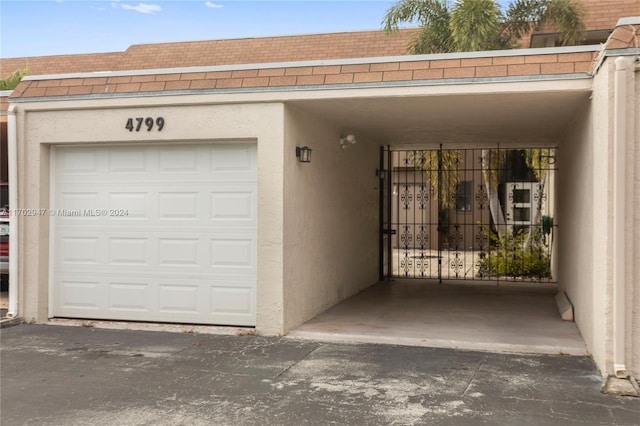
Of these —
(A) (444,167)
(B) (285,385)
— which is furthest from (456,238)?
(B) (285,385)

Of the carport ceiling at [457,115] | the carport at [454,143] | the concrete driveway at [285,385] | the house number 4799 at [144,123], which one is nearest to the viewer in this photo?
the concrete driveway at [285,385]

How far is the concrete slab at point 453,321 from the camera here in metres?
6.39

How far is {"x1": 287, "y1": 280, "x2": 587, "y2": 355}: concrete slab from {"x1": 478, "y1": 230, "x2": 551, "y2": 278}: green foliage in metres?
2.52

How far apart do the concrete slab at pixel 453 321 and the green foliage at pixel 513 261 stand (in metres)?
2.52

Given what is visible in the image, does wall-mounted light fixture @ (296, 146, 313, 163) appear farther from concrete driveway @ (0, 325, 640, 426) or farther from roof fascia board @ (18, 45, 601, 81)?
concrete driveway @ (0, 325, 640, 426)

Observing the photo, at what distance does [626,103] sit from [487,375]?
2.62 meters

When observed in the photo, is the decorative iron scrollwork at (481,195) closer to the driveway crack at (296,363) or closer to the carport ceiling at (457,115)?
the carport ceiling at (457,115)

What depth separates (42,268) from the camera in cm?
764

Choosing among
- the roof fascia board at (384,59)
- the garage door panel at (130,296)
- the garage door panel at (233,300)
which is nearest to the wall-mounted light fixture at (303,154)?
the roof fascia board at (384,59)

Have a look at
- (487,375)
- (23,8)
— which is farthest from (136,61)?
(487,375)

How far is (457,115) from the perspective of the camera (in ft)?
25.5

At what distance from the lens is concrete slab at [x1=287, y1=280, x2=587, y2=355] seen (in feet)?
21.0
